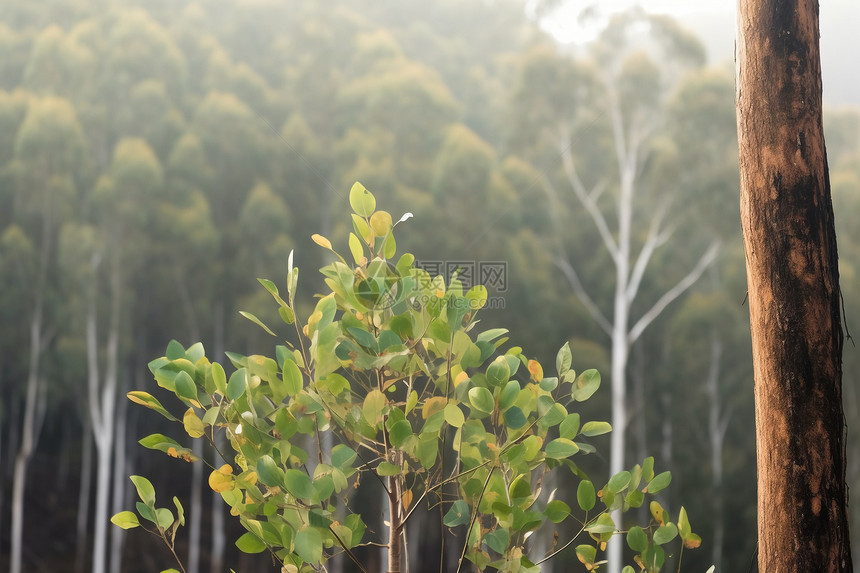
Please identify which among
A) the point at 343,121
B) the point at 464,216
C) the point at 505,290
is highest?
the point at 343,121

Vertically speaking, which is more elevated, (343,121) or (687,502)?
(343,121)

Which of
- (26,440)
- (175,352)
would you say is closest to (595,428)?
(175,352)

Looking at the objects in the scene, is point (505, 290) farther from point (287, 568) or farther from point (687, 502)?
point (287, 568)

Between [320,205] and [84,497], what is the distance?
2.54 metres

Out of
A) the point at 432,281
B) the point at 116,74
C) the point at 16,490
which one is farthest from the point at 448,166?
the point at 432,281

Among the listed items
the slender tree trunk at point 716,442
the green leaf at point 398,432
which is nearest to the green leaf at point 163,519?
the green leaf at point 398,432

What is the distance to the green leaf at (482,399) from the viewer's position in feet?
A: 2.06

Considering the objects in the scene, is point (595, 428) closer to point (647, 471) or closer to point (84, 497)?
point (647, 471)

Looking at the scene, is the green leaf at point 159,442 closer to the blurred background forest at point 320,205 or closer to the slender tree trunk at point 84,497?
the blurred background forest at point 320,205

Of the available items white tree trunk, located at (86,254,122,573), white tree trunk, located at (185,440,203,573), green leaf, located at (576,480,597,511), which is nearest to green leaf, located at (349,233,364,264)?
green leaf, located at (576,480,597,511)

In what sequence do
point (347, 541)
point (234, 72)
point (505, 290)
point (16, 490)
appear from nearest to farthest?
point (347, 541) < point (16, 490) < point (505, 290) < point (234, 72)

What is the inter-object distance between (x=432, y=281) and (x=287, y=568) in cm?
33

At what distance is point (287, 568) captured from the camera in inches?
26.6

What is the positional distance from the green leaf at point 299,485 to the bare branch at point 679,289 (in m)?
4.57
